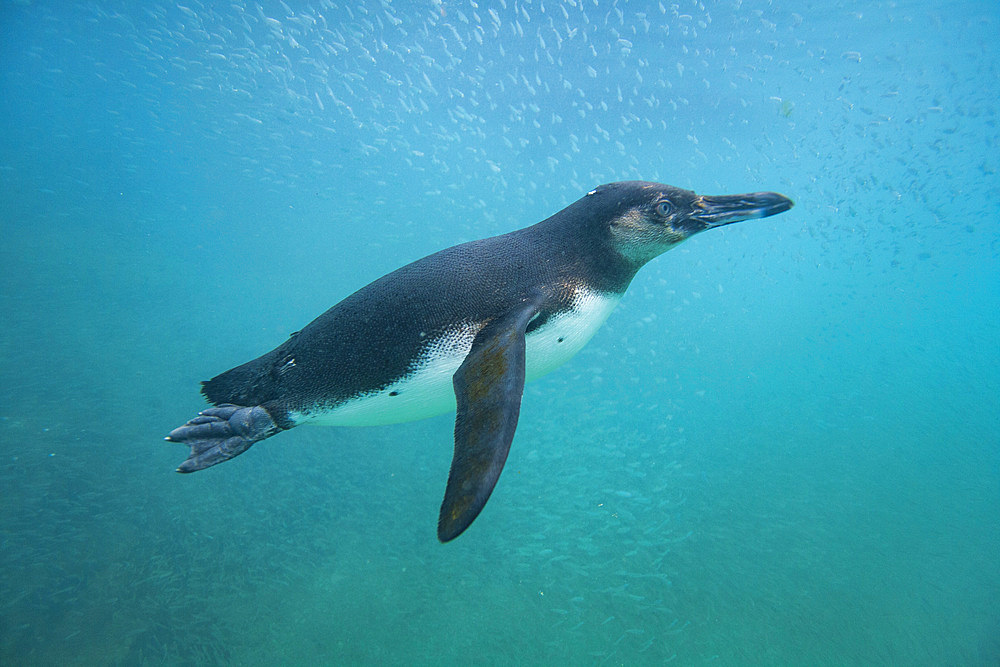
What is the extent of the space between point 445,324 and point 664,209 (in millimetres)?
1249

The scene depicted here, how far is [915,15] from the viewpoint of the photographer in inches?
473

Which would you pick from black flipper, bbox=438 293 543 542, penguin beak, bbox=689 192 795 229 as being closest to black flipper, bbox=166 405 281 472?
black flipper, bbox=438 293 543 542

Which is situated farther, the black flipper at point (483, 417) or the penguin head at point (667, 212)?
the penguin head at point (667, 212)

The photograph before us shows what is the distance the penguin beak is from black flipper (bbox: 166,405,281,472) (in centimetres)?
226

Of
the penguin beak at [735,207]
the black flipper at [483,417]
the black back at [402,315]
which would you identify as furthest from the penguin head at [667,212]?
the black flipper at [483,417]

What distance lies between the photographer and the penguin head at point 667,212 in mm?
2203

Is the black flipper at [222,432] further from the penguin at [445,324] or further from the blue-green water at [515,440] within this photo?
the blue-green water at [515,440]

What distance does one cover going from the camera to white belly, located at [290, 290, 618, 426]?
1.86 m

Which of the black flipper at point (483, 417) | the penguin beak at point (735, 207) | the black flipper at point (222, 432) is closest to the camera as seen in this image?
the black flipper at point (483, 417)

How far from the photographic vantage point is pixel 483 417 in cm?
133

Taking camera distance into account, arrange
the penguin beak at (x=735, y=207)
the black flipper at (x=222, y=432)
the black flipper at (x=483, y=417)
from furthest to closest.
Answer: the penguin beak at (x=735, y=207) → the black flipper at (x=222, y=432) → the black flipper at (x=483, y=417)

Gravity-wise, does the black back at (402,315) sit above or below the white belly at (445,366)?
above

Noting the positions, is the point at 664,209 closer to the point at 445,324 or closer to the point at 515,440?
the point at 445,324

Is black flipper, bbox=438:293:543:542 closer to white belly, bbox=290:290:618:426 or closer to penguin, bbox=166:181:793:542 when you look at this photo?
penguin, bbox=166:181:793:542
